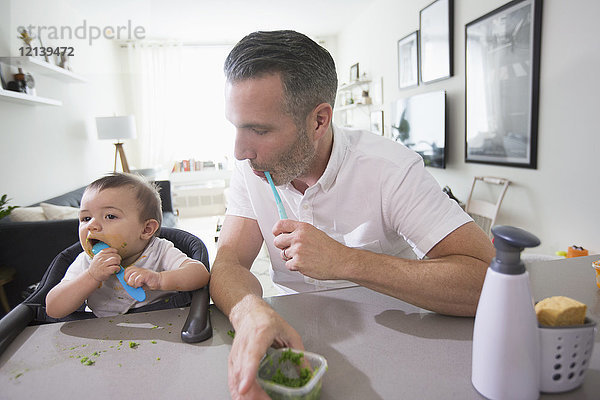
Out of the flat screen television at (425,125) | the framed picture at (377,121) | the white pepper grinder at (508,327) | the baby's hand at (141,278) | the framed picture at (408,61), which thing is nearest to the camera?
the white pepper grinder at (508,327)

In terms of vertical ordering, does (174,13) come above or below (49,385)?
above

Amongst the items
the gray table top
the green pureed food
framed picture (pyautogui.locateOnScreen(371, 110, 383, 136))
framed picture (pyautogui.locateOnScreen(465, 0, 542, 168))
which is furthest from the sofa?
framed picture (pyautogui.locateOnScreen(371, 110, 383, 136))

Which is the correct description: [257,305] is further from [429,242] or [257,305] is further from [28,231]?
[28,231]

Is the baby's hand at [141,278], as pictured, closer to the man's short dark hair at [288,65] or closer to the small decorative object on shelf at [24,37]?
the man's short dark hair at [288,65]

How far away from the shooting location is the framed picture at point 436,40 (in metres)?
3.19

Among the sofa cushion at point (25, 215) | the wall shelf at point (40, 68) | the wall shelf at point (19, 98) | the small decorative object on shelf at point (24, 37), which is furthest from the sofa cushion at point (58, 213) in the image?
the small decorative object on shelf at point (24, 37)

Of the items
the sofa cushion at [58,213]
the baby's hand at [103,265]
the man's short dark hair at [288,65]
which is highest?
the man's short dark hair at [288,65]

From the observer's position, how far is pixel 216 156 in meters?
6.95

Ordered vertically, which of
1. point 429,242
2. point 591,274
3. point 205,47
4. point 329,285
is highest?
point 205,47

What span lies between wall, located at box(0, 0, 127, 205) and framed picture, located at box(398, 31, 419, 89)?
12.2ft

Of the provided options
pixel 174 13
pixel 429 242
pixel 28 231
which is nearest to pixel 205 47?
pixel 174 13

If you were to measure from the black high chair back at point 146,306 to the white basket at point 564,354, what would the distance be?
1.86 ft

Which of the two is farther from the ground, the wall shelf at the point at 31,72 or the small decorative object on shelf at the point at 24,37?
the small decorative object on shelf at the point at 24,37

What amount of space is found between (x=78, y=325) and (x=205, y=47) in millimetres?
6719
